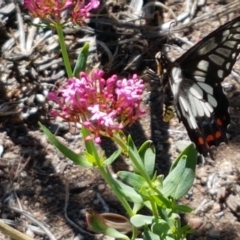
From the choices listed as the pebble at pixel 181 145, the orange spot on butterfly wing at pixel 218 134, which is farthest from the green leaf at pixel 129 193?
the pebble at pixel 181 145

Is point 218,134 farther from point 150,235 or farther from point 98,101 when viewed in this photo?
point 98,101

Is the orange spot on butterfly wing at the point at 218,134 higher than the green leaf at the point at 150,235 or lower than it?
higher

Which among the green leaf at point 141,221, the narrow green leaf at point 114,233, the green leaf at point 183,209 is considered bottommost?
the narrow green leaf at point 114,233

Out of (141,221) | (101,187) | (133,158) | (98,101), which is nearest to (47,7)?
(98,101)

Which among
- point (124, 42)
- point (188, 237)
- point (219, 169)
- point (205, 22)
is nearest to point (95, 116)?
point (188, 237)

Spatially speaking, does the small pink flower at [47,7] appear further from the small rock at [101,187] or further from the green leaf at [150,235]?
the small rock at [101,187]

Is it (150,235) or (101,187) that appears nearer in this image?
(150,235)

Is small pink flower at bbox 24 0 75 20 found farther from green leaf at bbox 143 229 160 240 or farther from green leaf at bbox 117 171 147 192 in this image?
green leaf at bbox 143 229 160 240
